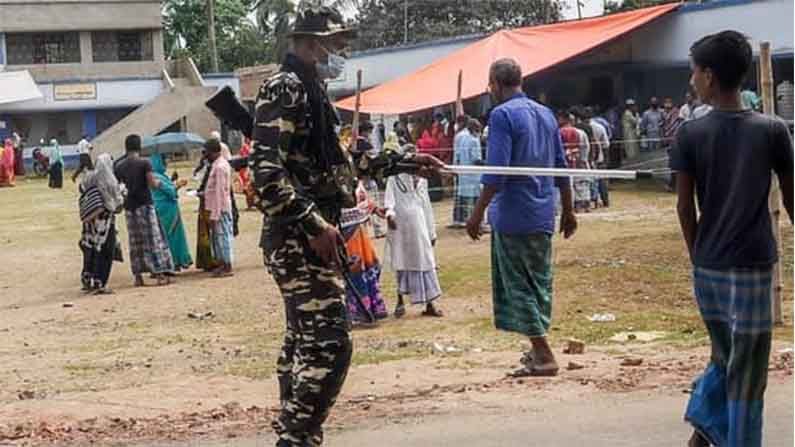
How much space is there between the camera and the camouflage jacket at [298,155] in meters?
5.03

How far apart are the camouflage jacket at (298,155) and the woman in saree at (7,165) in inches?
1531

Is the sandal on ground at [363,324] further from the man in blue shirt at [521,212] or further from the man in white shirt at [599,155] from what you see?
the man in white shirt at [599,155]

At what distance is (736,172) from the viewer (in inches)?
187

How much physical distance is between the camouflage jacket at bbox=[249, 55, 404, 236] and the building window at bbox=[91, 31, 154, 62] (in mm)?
54984

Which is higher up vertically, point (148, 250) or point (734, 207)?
Result: point (734, 207)

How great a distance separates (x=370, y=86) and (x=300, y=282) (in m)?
29.8

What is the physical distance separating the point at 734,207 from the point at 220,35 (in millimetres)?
64684

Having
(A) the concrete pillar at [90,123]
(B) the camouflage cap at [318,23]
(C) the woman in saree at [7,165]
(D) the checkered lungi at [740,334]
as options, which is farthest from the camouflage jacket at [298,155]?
(A) the concrete pillar at [90,123]

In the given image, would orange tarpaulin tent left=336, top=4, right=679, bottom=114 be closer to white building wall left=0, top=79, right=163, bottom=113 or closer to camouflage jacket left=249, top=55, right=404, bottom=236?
camouflage jacket left=249, top=55, right=404, bottom=236

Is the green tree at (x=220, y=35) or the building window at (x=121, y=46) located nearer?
the building window at (x=121, y=46)

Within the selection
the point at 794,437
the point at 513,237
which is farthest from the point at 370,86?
the point at 794,437

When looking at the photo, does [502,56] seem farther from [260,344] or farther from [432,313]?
[260,344]

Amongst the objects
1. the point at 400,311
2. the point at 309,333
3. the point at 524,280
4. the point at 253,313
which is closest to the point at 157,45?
the point at 253,313

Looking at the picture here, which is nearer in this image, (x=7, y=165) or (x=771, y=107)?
(x=771, y=107)
